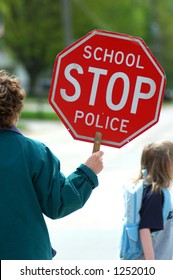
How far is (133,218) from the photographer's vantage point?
423cm

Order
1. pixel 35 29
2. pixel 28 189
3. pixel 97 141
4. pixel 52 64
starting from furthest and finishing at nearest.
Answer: pixel 52 64 < pixel 35 29 < pixel 97 141 < pixel 28 189

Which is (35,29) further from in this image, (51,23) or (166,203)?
(166,203)

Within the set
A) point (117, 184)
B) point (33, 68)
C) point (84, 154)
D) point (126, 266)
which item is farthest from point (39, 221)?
point (33, 68)

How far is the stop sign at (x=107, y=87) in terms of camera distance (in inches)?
135

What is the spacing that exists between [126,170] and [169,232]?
1040 cm

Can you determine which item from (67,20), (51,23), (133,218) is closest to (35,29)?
(51,23)

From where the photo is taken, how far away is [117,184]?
12562mm

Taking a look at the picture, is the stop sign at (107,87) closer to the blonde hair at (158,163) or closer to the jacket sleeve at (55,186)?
the jacket sleeve at (55,186)

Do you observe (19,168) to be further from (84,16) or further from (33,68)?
(33,68)

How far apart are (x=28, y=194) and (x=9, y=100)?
1.44ft

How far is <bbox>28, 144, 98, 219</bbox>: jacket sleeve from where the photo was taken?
321 cm

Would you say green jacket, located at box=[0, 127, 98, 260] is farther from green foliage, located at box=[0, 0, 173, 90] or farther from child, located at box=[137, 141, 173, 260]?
green foliage, located at box=[0, 0, 173, 90]

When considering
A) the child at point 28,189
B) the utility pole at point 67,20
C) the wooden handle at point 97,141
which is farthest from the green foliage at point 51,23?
the child at point 28,189

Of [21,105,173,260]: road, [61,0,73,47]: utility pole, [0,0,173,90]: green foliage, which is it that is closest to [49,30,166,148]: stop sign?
[21,105,173,260]: road
